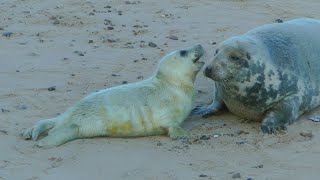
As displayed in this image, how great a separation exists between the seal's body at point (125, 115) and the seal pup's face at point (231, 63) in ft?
0.81

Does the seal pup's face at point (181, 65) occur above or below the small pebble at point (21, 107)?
above

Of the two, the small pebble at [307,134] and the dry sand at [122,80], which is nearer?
the dry sand at [122,80]

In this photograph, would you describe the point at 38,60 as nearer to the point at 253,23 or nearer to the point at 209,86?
the point at 209,86

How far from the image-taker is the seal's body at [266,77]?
482 cm

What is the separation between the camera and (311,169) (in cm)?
411

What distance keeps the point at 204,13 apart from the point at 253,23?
0.66m

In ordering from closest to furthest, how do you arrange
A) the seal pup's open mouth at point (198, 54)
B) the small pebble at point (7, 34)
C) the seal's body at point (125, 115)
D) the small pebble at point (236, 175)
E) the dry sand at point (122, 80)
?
1. the small pebble at point (236, 175)
2. the dry sand at point (122, 80)
3. the seal's body at point (125, 115)
4. the seal pup's open mouth at point (198, 54)
5. the small pebble at point (7, 34)

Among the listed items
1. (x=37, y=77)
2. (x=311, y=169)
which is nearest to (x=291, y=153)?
(x=311, y=169)

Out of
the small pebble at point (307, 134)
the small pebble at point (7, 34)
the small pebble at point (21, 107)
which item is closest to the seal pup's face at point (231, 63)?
the small pebble at point (307, 134)

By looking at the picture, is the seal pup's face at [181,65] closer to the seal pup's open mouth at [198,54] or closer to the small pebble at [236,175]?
the seal pup's open mouth at [198,54]

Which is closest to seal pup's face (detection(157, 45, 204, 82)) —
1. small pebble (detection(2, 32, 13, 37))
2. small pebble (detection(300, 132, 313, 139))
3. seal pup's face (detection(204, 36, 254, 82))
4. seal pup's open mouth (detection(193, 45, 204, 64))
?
seal pup's open mouth (detection(193, 45, 204, 64))

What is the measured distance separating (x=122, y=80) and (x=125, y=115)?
1.26 m

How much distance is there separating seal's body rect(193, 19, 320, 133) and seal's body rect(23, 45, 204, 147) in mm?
315

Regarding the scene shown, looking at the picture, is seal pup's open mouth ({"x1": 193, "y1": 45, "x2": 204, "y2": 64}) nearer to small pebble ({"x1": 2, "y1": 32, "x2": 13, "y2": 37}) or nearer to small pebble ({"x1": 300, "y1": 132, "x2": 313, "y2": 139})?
small pebble ({"x1": 300, "y1": 132, "x2": 313, "y2": 139})
